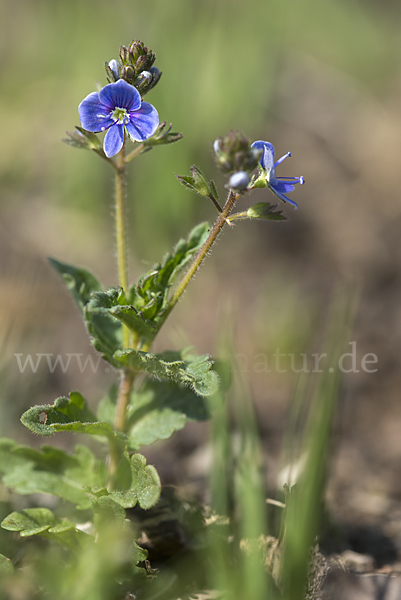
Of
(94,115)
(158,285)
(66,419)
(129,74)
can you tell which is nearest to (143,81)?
(129,74)

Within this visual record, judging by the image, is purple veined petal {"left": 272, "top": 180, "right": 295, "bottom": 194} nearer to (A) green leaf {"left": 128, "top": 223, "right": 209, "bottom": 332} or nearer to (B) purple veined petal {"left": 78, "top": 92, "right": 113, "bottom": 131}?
(A) green leaf {"left": 128, "top": 223, "right": 209, "bottom": 332}

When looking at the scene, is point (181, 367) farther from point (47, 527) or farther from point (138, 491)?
point (47, 527)

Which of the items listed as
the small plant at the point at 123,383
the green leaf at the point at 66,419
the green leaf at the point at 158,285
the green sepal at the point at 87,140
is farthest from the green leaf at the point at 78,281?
the green sepal at the point at 87,140

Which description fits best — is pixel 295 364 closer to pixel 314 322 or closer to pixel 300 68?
pixel 314 322

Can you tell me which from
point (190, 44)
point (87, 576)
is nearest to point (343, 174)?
point (190, 44)

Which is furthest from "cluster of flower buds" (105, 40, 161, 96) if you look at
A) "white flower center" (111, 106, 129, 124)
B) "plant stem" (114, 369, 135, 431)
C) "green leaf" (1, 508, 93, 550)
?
"green leaf" (1, 508, 93, 550)
